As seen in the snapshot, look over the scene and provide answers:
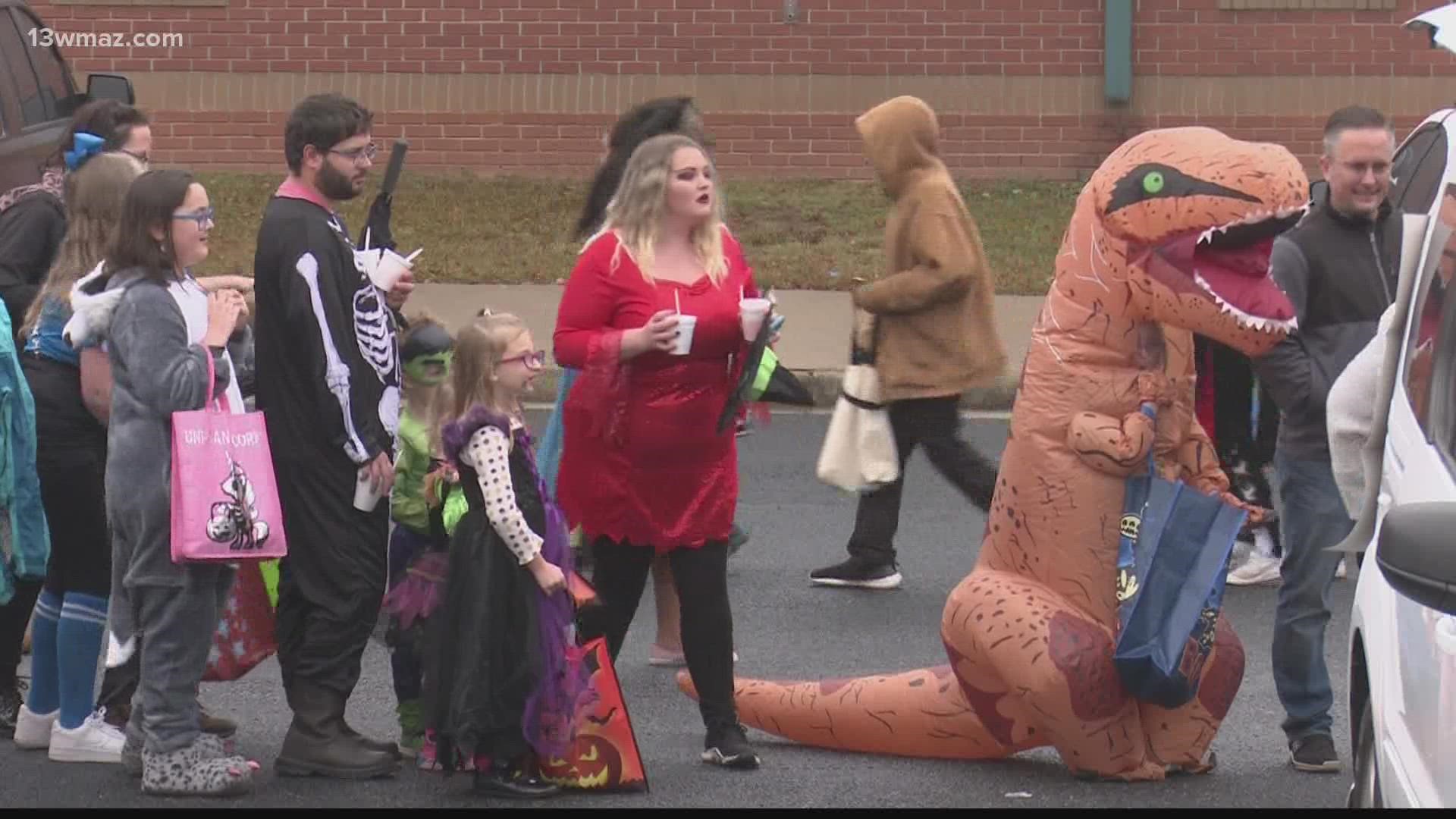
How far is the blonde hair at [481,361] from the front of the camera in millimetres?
6129

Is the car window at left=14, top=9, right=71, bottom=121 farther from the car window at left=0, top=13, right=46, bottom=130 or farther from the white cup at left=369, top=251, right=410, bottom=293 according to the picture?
the white cup at left=369, top=251, right=410, bottom=293

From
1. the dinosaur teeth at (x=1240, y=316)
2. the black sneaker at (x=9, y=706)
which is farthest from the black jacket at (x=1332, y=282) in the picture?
the black sneaker at (x=9, y=706)

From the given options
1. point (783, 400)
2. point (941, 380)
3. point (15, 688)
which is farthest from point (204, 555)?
point (941, 380)

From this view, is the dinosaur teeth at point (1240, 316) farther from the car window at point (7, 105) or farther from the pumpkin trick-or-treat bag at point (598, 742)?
the car window at point (7, 105)

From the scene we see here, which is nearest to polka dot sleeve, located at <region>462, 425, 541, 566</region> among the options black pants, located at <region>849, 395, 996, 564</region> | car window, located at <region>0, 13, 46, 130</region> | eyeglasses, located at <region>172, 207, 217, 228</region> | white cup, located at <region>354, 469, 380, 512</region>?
white cup, located at <region>354, 469, 380, 512</region>

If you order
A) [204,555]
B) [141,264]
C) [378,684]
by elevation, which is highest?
[141,264]

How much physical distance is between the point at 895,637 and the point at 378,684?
176 centimetres

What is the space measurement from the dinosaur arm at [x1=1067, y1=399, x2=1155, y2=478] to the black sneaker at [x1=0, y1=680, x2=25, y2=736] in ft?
10.1

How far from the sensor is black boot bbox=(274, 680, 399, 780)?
252 inches

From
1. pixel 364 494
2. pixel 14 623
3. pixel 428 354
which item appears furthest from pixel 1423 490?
pixel 14 623

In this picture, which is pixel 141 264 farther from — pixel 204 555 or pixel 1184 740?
pixel 1184 740

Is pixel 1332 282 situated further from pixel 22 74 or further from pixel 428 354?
pixel 22 74

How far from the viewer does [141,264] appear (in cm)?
608

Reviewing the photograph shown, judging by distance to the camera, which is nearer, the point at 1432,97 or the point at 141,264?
the point at 141,264
